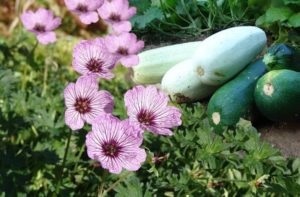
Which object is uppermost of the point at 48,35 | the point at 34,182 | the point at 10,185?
the point at 48,35

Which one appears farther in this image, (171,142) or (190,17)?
(171,142)

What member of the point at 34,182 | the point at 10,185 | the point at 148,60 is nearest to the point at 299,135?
the point at 148,60

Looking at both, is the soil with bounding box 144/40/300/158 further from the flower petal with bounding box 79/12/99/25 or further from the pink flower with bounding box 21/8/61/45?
the pink flower with bounding box 21/8/61/45

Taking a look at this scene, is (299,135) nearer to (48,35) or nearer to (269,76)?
(269,76)

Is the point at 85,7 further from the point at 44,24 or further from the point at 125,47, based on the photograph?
the point at 44,24

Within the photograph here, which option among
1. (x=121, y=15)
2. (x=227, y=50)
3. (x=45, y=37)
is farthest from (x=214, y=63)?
(x=45, y=37)

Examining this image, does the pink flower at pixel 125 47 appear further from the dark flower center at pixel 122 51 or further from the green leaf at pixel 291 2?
the green leaf at pixel 291 2
